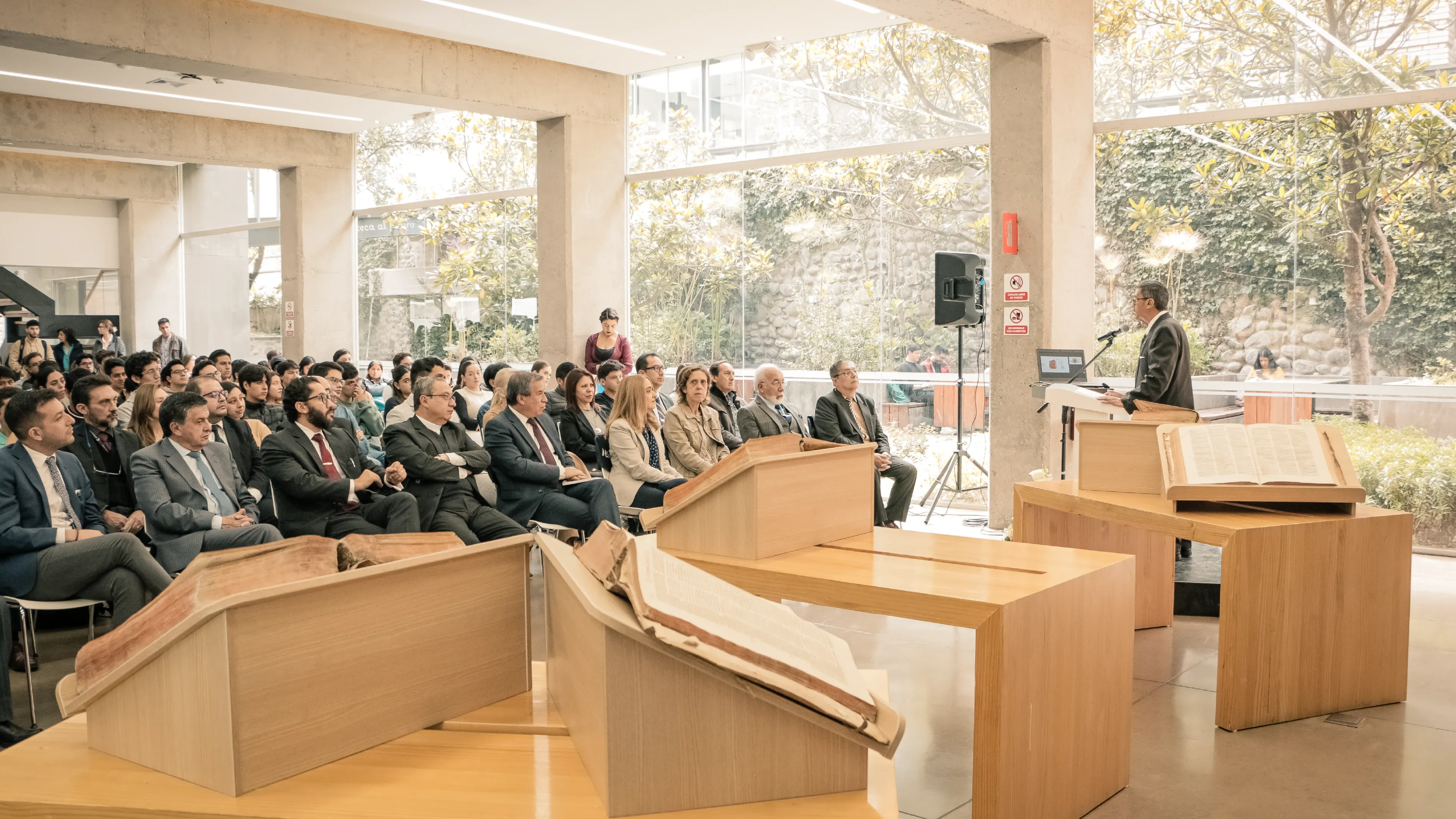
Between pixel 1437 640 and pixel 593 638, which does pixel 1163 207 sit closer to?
pixel 1437 640

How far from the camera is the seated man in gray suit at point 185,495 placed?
4.58 m

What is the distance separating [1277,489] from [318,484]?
4.22 metres

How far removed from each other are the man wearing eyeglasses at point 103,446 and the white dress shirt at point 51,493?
3.19 ft

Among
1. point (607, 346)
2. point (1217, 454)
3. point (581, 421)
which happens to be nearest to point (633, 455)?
point (581, 421)

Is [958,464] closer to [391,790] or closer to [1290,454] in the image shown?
[1290,454]

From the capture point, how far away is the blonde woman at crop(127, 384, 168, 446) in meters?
5.56

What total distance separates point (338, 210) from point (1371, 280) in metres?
12.0

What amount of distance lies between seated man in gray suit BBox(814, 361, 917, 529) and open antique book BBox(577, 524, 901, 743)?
556 centimetres

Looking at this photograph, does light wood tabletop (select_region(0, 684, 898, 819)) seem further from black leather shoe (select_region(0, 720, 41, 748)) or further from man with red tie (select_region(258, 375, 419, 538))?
man with red tie (select_region(258, 375, 419, 538))

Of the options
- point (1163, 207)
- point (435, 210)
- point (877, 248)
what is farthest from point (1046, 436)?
point (435, 210)

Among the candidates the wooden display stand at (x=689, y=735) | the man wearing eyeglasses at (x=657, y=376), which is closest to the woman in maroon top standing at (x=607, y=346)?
the man wearing eyeglasses at (x=657, y=376)

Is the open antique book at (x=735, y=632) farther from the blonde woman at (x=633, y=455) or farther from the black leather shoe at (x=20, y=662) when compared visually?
the blonde woman at (x=633, y=455)

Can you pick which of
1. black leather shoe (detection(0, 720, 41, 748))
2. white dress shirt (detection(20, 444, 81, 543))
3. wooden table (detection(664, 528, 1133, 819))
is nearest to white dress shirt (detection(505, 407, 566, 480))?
white dress shirt (detection(20, 444, 81, 543))

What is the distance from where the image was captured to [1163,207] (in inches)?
322
